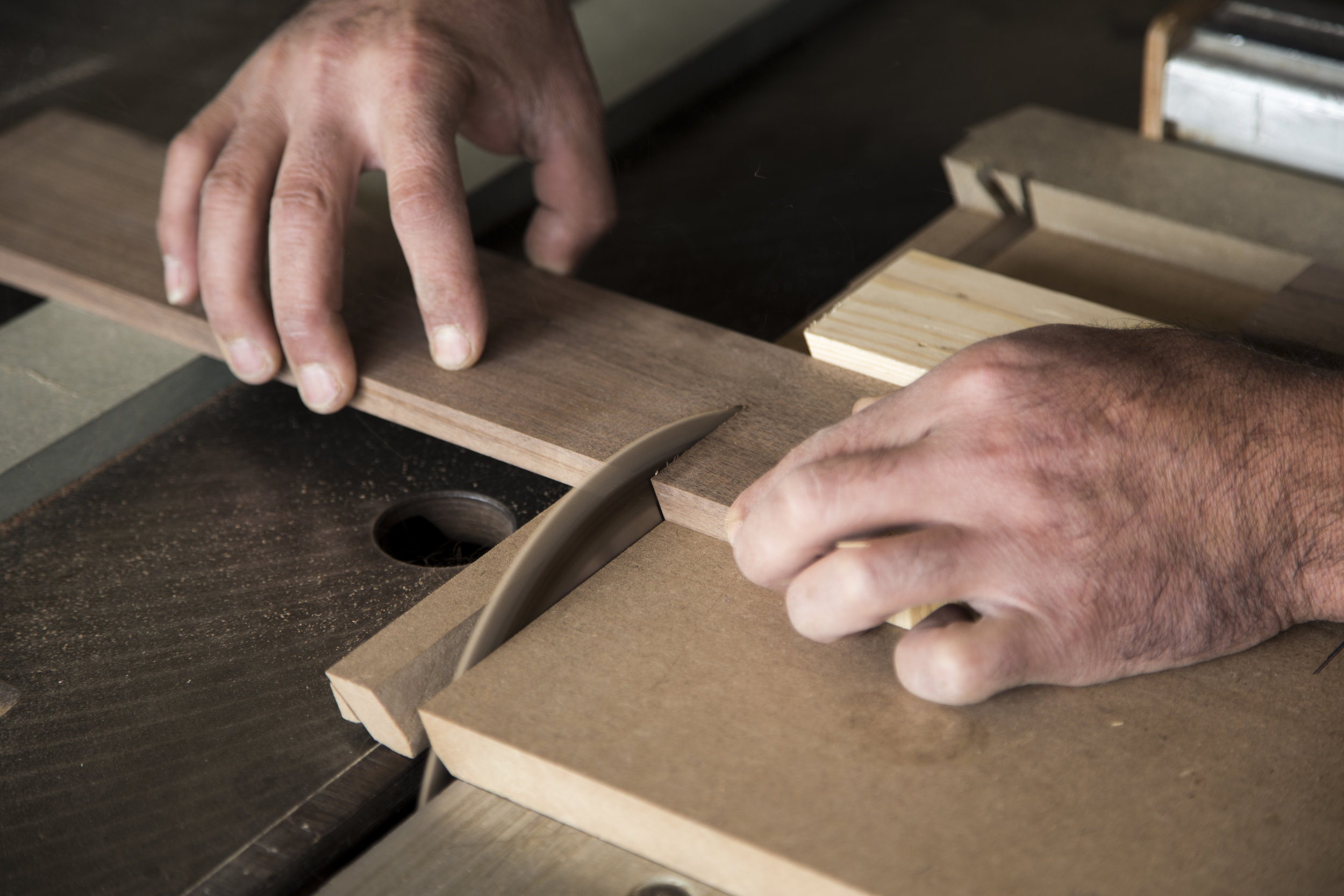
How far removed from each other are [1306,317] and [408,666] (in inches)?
35.6

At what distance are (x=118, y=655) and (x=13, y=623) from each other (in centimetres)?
12

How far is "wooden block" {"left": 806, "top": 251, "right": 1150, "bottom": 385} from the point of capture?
1.03 m

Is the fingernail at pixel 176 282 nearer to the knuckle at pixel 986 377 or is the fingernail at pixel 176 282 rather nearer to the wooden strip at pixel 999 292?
the wooden strip at pixel 999 292

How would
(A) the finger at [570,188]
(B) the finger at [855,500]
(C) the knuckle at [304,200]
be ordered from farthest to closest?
1. (A) the finger at [570,188]
2. (C) the knuckle at [304,200]
3. (B) the finger at [855,500]

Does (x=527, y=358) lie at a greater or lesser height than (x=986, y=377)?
lesser

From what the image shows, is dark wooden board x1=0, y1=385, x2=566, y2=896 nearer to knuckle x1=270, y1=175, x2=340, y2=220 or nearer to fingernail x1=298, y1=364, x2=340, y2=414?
fingernail x1=298, y1=364, x2=340, y2=414

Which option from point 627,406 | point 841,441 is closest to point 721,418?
point 627,406

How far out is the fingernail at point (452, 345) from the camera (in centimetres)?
110

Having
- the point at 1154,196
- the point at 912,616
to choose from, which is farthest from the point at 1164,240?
the point at 912,616

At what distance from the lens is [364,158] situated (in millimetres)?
1225

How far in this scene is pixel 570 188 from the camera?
59.0 inches

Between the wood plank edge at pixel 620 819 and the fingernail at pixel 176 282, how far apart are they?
71 centimetres

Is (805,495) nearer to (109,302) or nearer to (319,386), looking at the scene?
(319,386)

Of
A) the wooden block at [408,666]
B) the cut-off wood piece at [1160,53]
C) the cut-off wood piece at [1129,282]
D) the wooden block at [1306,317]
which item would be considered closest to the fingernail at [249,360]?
the wooden block at [408,666]
